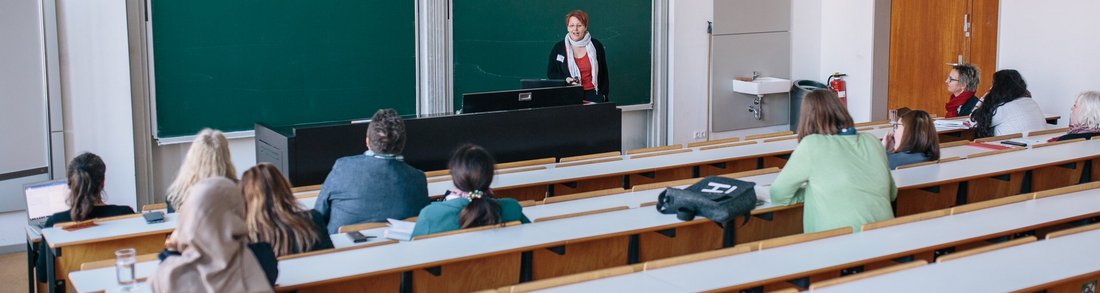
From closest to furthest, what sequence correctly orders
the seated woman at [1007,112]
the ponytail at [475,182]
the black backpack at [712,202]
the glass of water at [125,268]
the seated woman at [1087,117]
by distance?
the glass of water at [125,268] < the ponytail at [475,182] < the black backpack at [712,202] < the seated woman at [1087,117] < the seated woman at [1007,112]

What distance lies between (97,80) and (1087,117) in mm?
6438

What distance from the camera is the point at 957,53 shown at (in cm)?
1077

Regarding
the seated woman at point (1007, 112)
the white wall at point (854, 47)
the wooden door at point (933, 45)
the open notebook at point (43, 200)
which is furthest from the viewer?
the white wall at point (854, 47)

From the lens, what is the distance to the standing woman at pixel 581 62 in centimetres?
870

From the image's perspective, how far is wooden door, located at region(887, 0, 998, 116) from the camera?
1055cm

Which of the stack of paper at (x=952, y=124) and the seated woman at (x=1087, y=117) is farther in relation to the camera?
the stack of paper at (x=952, y=124)

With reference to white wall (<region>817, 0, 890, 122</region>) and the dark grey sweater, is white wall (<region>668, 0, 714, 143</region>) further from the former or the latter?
the dark grey sweater

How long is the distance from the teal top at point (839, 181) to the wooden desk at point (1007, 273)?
784 millimetres

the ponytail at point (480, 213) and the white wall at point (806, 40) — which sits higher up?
the white wall at point (806, 40)

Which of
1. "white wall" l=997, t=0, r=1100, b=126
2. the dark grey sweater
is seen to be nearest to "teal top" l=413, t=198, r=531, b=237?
the dark grey sweater

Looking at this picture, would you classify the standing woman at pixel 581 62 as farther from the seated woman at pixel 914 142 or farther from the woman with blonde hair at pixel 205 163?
the woman with blonde hair at pixel 205 163

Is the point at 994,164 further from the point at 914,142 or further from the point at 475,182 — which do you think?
the point at 475,182

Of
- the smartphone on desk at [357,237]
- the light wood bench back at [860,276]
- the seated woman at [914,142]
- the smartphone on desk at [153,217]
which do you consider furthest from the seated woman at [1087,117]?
the smartphone on desk at [153,217]

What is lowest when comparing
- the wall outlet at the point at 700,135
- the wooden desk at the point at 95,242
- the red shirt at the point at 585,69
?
the wall outlet at the point at 700,135
